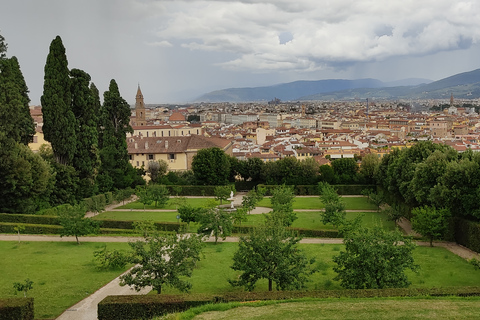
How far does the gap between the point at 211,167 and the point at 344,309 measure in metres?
42.1

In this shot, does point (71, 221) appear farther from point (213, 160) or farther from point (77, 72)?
point (213, 160)

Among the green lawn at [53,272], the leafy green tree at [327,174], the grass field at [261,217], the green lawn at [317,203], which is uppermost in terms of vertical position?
the green lawn at [53,272]

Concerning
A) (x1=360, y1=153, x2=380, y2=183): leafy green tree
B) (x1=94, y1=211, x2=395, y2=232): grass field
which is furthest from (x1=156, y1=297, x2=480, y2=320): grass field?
(x1=360, y1=153, x2=380, y2=183): leafy green tree

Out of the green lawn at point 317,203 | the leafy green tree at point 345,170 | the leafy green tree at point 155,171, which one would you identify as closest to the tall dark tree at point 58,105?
the leafy green tree at point 155,171

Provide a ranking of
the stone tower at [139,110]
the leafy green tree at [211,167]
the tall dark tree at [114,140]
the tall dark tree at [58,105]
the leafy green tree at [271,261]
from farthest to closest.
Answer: the stone tower at [139,110]
the leafy green tree at [211,167]
the tall dark tree at [114,140]
the tall dark tree at [58,105]
the leafy green tree at [271,261]

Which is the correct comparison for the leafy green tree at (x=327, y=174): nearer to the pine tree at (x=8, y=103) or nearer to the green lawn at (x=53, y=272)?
the green lawn at (x=53, y=272)

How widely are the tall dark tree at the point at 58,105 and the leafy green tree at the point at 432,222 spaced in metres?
29.0

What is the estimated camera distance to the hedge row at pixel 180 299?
15.7 metres

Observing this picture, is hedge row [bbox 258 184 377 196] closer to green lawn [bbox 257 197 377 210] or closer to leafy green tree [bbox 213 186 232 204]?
green lawn [bbox 257 197 377 210]

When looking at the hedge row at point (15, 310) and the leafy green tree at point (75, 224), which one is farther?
the leafy green tree at point (75, 224)

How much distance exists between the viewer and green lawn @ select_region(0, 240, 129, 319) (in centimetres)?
1842

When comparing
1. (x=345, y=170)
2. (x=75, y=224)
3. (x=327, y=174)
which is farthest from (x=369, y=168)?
(x=75, y=224)

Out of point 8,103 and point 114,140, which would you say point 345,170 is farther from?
point 8,103

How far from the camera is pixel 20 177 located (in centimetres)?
3444
